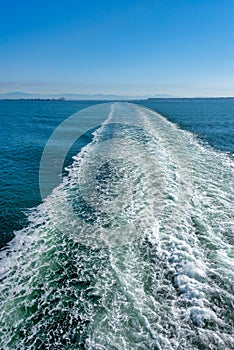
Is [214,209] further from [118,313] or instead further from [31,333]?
[31,333]

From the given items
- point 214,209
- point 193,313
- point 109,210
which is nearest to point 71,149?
point 109,210

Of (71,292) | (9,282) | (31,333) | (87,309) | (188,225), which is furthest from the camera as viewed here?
(188,225)

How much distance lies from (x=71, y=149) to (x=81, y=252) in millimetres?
13344

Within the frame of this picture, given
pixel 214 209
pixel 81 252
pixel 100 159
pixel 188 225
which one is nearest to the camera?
pixel 81 252

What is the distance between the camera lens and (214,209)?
28.7 ft

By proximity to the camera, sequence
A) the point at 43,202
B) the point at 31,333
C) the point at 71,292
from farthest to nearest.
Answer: the point at 43,202 < the point at 71,292 < the point at 31,333

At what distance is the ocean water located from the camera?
4453 mm

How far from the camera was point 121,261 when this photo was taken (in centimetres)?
628

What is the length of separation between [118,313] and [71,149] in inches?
614

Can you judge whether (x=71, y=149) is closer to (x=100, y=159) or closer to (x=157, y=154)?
(x=100, y=159)

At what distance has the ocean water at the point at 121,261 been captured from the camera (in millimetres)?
4453

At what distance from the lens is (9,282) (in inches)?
228

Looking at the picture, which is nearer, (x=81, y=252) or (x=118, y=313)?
(x=118, y=313)

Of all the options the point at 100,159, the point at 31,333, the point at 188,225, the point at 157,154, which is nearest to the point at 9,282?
the point at 31,333
